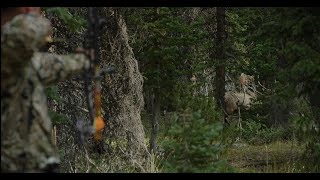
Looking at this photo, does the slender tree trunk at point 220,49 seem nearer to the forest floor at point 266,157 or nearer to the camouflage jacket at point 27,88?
the forest floor at point 266,157

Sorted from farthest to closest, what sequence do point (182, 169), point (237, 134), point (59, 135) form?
point (237, 134) < point (59, 135) < point (182, 169)

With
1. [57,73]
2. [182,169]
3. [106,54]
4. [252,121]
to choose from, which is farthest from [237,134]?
[57,73]

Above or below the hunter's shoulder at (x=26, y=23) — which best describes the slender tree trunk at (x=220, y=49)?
above

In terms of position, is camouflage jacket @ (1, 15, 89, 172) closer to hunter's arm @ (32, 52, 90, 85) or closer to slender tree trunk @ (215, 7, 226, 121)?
hunter's arm @ (32, 52, 90, 85)

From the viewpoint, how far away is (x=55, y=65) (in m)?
4.76

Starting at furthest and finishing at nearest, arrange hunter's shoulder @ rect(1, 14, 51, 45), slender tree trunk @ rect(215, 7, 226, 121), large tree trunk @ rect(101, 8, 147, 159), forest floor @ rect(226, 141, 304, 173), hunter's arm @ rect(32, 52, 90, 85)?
slender tree trunk @ rect(215, 7, 226, 121) < large tree trunk @ rect(101, 8, 147, 159) < forest floor @ rect(226, 141, 304, 173) < hunter's arm @ rect(32, 52, 90, 85) < hunter's shoulder @ rect(1, 14, 51, 45)

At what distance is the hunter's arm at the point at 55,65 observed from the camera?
4719mm

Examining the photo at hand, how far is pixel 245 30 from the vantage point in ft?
51.3

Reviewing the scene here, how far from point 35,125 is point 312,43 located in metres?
5.45

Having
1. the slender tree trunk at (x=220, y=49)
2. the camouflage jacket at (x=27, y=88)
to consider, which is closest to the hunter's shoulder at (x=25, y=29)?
the camouflage jacket at (x=27, y=88)

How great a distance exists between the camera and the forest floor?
966 centimetres

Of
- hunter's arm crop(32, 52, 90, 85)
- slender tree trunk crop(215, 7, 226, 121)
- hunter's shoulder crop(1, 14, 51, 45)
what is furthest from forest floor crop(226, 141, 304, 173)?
hunter's shoulder crop(1, 14, 51, 45)

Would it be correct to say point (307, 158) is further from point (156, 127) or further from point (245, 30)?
point (245, 30)

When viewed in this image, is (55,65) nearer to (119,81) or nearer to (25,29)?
(25,29)
